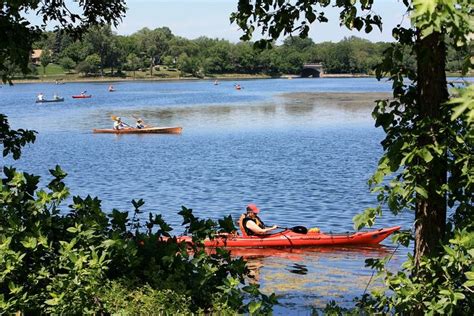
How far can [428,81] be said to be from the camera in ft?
19.8

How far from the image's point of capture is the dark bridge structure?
187450 millimetres

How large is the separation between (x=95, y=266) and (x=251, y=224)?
42.6 ft

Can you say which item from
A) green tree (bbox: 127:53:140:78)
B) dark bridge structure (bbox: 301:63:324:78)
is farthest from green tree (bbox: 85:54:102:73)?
dark bridge structure (bbox: 301:63:324:78)

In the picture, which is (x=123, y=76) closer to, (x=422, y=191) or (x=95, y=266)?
(x=95, y=266)

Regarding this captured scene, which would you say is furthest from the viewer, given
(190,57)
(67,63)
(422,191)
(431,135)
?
(190,57)

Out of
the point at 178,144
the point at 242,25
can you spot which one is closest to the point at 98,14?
the point at 242,25

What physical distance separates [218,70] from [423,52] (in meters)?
175

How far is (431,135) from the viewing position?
580 cm

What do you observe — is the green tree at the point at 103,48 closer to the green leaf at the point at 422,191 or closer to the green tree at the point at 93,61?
the green tree at the point at 93,61

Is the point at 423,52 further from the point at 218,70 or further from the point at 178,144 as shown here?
the point at 218,70

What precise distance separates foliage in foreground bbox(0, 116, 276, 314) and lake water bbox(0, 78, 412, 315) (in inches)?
236

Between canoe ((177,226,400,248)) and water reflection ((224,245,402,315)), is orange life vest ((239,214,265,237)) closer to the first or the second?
canoe ((177,226,400,248))

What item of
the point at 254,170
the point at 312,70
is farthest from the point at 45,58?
the point at 254,170

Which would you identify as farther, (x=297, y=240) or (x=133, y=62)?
(x=133, y=62)
